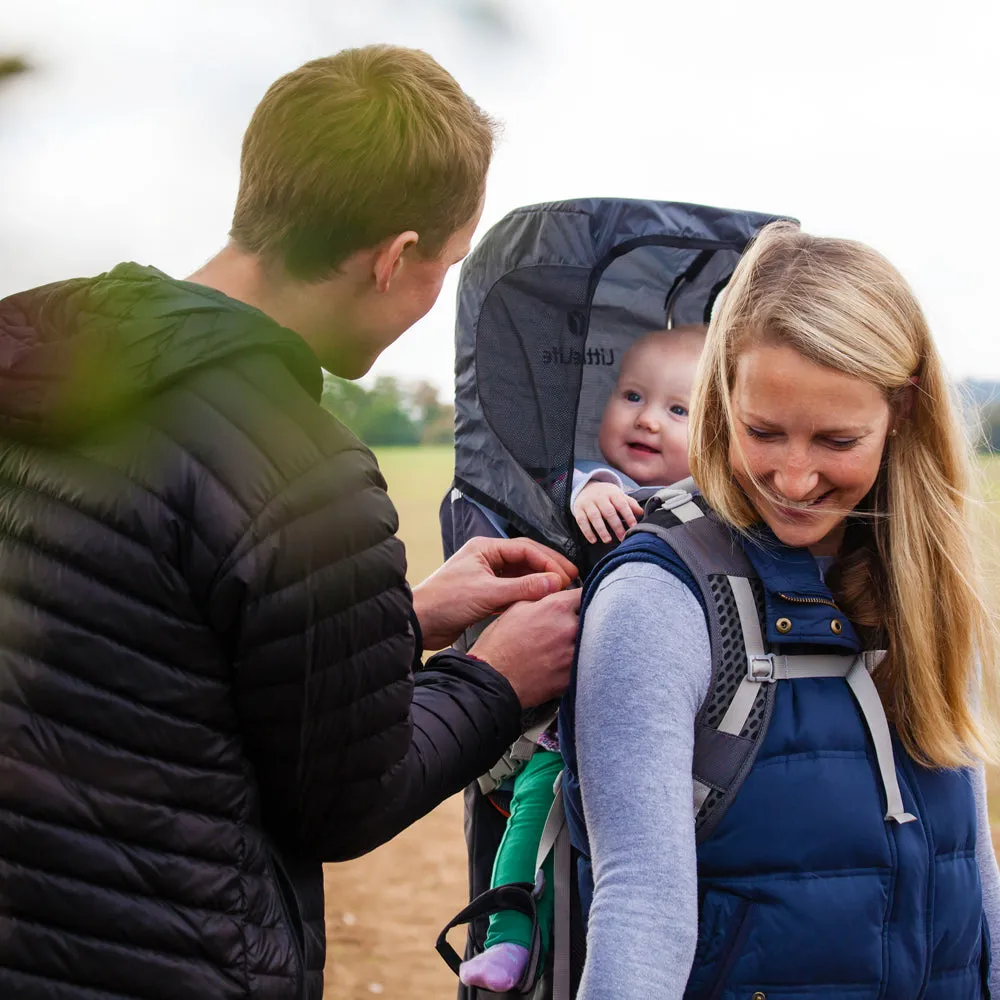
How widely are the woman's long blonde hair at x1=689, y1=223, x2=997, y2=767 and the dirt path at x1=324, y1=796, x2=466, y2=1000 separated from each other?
11.9 feet

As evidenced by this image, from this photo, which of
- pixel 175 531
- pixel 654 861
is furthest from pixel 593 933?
pixel 175 531

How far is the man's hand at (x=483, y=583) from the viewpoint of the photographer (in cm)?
200

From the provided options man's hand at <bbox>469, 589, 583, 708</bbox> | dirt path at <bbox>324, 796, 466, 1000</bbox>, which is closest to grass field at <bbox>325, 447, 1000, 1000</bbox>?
dirt path at <bbox>324, 796, 466, 1000</bbox>

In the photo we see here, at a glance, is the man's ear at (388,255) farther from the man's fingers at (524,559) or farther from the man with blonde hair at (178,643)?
the man's fingers at (524,559)

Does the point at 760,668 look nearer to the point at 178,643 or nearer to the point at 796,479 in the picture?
the point at 796,479

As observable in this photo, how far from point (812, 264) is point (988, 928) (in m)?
1.06

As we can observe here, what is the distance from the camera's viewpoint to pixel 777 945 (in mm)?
1490

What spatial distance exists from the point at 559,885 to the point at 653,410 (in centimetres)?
113

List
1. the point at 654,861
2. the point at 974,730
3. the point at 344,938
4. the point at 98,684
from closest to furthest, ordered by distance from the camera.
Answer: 1. the point at 98,684
2. the point at 654,861
3. the point at 974,730
4. the point at 344,938

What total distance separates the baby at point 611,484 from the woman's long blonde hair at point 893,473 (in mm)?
534

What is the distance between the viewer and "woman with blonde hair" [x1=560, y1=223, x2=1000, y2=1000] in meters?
1.48

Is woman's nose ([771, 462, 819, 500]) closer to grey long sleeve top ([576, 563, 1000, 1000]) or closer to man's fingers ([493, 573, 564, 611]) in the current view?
grey long sleeve top ([576, 563, 1000, 1000])

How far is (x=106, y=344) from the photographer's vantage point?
4.14ft

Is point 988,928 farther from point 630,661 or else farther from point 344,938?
point 344,938
